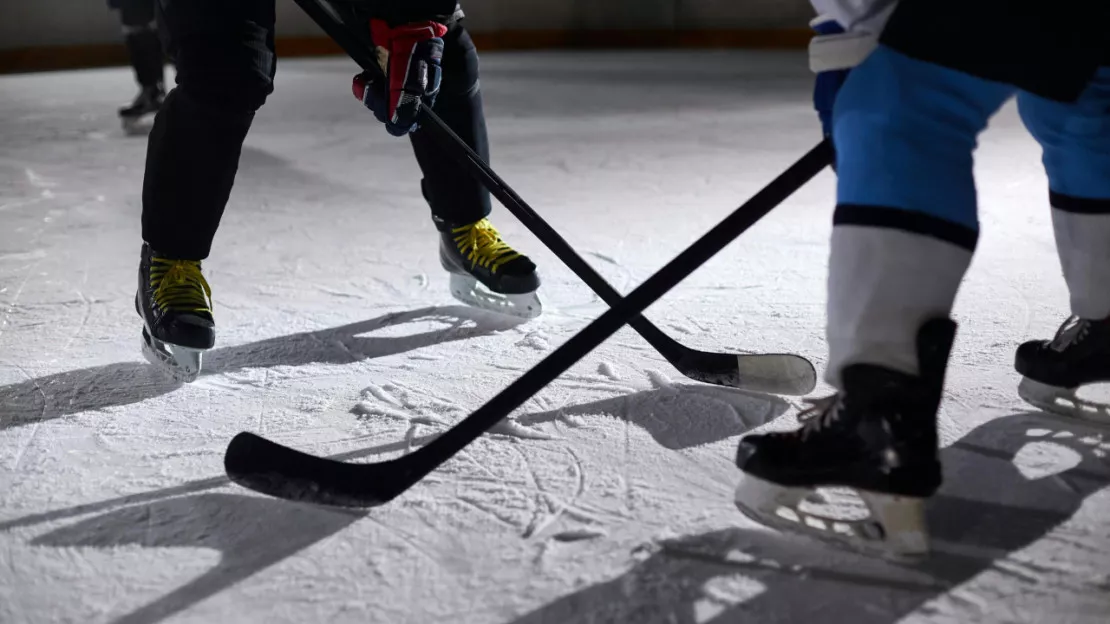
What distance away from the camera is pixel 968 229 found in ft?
2.61

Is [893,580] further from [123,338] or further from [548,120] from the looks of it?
[548,120]

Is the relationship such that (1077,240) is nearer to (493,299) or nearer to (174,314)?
(493,299)

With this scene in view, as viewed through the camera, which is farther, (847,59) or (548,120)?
(548,120)

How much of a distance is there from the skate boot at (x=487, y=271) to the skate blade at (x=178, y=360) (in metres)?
0.46

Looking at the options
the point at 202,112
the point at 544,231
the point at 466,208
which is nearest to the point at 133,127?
the point at 466,208

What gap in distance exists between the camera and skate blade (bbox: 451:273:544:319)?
157cm

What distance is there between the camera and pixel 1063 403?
3.69 feet

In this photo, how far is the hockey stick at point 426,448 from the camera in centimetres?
90

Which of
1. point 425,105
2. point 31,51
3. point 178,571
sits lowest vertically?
point 31,51

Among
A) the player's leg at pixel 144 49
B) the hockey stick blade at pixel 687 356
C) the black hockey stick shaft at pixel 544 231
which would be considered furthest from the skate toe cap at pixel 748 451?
Result: the player's leg at pixel 144 49

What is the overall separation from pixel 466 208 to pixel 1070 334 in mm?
895

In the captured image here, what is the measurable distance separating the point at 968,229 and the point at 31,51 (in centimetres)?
721

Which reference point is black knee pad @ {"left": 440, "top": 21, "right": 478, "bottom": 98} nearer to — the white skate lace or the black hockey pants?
the black hockey pants

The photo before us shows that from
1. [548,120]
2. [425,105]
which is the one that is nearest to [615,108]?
[548,120]
